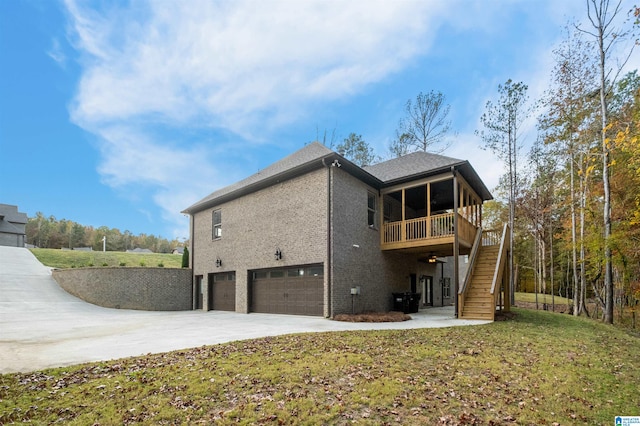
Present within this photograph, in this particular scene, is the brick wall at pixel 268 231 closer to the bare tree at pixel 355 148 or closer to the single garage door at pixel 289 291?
the single garage door at pixel 289 291

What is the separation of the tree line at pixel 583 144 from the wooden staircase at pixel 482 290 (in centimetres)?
346

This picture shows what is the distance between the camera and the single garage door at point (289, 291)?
1288 centimetres

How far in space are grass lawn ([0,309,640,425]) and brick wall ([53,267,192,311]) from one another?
529 inches

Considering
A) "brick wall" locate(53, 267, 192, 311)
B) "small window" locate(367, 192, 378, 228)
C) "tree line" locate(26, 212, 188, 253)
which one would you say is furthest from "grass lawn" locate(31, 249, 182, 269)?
"small window" locate(367, 192, 378, 228)

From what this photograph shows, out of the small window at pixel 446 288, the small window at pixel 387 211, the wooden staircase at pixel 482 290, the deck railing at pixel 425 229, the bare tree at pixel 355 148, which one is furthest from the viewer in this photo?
the bare tree at pixel 355 148

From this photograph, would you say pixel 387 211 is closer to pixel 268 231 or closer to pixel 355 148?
pixel 268 231

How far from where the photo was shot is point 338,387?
14.2 feet

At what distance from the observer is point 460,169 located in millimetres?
12992

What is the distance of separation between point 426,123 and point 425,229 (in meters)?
13.9

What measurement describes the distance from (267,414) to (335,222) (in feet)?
29.7

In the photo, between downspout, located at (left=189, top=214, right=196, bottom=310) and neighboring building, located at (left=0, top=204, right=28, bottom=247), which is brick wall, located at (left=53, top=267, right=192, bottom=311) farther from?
neighboring building, located at (left=0, top=204, right=28, bottom=247)

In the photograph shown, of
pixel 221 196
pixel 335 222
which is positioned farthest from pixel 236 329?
pixel 221 196

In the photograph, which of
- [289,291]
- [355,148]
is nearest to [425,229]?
[289,291]

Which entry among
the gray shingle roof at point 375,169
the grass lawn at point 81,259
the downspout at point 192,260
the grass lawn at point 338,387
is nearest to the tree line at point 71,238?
the grass lawn at point 81,259
